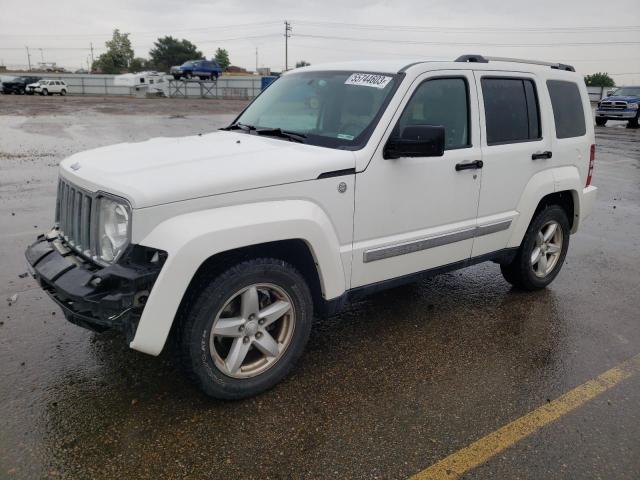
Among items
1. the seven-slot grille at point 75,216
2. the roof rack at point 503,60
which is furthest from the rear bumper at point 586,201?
the seven-slot grille at point 75,216

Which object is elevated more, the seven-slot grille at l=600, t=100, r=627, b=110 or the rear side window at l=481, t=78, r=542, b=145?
the seven-slot grille at l=600, t=100, r=627, b=110

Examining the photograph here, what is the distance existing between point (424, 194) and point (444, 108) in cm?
69

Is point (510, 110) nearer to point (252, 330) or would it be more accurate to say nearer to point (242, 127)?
point (242, 127)

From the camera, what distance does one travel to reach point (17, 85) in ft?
149

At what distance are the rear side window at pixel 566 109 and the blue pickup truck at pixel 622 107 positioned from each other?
2552 centimetres

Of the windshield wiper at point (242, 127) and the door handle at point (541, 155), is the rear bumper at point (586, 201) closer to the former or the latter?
the door handle at point (541, 155)

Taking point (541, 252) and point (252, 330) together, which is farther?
point (541, 252)

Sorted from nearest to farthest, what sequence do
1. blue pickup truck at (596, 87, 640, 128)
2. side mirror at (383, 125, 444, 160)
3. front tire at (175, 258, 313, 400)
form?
front tire at (175, 258, 313, 400)
side mirror at (383, 125, 444, 160)
blue pickup truck at (596, 87, 640, 128)

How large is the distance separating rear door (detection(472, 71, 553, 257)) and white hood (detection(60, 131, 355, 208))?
4.72 feet

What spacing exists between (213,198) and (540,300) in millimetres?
3433

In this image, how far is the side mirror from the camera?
322 cm

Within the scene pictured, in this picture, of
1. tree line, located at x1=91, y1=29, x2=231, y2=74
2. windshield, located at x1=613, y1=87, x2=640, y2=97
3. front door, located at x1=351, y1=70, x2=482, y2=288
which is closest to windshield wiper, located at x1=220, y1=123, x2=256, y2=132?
front door, located at x1=351, y1=70, x2=482, y2=288

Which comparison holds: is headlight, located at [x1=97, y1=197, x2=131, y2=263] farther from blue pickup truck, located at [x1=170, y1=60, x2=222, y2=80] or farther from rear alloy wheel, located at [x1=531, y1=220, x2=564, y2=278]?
blue pickup truck, located at [x1=170, y1=60, x2=222, y2=80]

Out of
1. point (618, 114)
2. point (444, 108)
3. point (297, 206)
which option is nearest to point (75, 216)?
point (297, 206)
